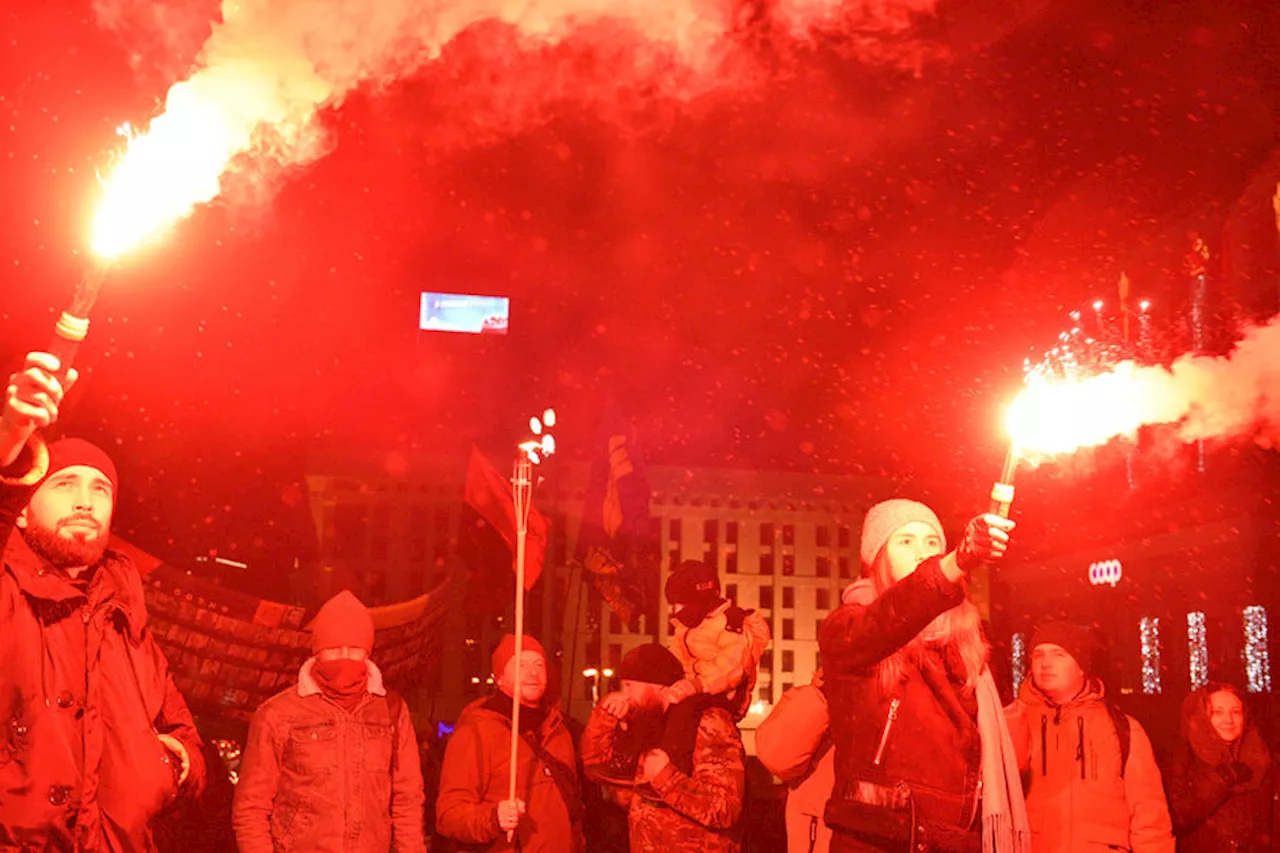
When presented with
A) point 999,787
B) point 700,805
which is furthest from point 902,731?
point 700,805

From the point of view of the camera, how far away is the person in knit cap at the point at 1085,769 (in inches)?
217

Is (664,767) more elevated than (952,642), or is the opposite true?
(952,642)

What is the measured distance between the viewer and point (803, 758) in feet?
14.3

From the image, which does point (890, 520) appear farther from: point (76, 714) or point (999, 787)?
point (76, 714)

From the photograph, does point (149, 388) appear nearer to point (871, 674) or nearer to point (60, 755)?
point (60, 755)

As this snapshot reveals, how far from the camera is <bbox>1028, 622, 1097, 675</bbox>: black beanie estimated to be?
6.02m

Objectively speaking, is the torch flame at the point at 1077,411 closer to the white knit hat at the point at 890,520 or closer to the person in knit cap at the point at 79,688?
the white knit hat at the point at 890,520

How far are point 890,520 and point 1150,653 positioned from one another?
120 ft

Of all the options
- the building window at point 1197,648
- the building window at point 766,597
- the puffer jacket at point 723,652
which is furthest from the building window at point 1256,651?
the building window at point 766,597

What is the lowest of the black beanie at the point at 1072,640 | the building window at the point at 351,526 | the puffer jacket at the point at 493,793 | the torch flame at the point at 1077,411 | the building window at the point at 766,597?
the puffer jacket at the point at 493,793

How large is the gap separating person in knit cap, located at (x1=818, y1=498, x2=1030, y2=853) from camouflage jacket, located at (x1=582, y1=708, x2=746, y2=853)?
127cm

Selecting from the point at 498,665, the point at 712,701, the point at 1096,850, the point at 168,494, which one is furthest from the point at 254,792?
the point at 168,494

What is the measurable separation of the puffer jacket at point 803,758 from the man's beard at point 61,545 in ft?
7.95

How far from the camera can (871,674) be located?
408 cm
